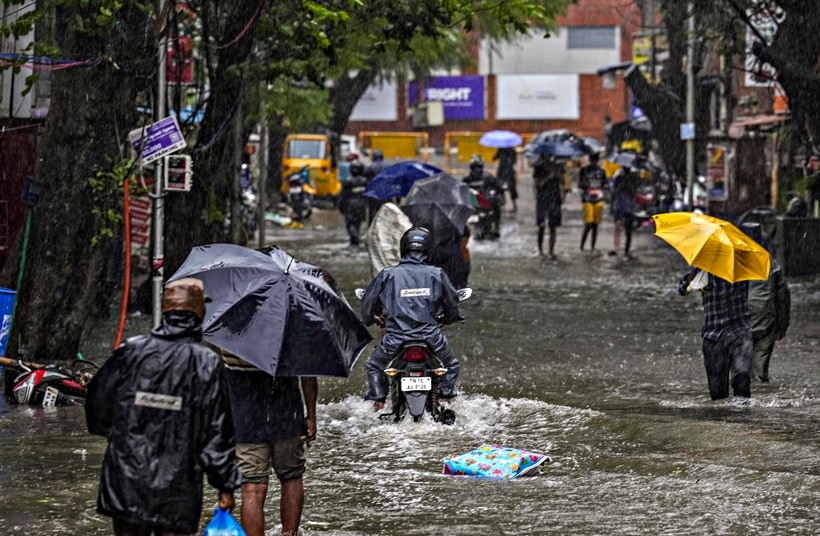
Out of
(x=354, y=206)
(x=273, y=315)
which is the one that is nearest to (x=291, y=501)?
(x=273, y=315)

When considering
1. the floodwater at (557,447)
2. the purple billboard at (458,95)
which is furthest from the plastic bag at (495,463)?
the purple billboard at (458,95)

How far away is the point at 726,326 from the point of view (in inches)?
479

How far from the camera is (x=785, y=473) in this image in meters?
9.38

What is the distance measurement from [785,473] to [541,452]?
189 centimetres

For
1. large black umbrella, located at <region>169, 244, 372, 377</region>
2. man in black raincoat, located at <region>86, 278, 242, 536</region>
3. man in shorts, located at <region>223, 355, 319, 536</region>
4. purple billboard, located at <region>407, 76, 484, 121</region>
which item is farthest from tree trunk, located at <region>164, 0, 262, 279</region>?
purple billboard, located at <region>407, 76, 484, 121</region>

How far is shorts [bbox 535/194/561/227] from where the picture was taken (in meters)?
28.0

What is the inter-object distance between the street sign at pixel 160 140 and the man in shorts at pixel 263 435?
23.4ft

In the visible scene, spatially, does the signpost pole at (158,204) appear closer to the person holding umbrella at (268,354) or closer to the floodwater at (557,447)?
the floodwater at (557,447)

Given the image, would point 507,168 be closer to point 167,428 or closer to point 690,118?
point 690,118

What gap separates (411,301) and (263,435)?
3730mm

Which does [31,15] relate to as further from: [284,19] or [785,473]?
[785,473]

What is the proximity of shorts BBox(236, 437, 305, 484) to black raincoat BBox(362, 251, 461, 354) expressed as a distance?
347 cm

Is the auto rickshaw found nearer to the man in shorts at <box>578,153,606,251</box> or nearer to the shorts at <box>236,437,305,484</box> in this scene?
the man in shorts at <box>578,153,606,251</box>

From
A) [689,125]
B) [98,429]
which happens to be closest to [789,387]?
[98,429]
